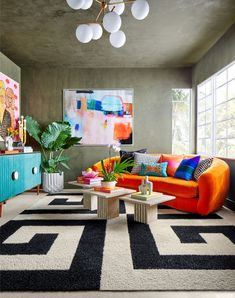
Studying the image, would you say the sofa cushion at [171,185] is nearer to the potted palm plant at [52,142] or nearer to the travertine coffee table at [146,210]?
the travertine coffee table at [146,210]

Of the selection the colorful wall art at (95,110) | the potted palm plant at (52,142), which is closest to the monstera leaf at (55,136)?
the potted palm plant at (52,142)

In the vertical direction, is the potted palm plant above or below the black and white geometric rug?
above

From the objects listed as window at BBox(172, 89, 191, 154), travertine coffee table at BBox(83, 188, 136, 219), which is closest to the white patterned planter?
travertine coffee table at BBox(83, 188, 136, 219)

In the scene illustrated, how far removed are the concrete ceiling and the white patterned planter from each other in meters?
2.26

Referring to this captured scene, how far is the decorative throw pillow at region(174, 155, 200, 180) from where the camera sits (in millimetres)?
3737

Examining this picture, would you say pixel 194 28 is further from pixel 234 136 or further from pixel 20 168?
pixel 20 168

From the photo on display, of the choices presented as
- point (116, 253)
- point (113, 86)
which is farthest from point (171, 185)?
point (113, 86)

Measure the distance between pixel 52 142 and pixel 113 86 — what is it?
1.76 metres

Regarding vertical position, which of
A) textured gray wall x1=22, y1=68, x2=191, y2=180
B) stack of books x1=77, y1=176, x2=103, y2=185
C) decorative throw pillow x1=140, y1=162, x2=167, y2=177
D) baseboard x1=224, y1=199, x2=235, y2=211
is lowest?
baseboard x1=224, y1=199, x2=235, y2=211

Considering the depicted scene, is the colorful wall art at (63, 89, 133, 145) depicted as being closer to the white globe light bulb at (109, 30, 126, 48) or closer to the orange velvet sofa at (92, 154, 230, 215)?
the orange velvet sofa at (92, 154, 230, 215)

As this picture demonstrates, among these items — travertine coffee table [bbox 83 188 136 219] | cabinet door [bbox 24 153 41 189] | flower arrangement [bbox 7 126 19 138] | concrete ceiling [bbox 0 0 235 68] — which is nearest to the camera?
concrete ceiling [bbox 0 0 235 68]

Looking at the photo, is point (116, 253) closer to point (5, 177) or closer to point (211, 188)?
point (211, 188)

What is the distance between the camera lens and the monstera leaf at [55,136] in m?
4.72

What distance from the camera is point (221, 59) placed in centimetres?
377
